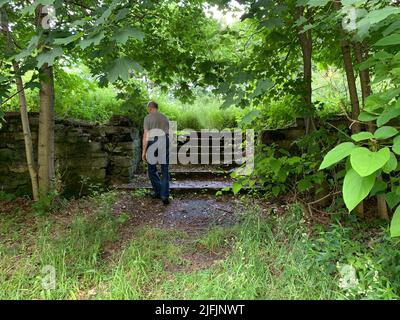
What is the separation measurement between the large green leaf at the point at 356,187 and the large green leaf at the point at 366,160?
0.09 metres

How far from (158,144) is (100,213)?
1547 millimetres

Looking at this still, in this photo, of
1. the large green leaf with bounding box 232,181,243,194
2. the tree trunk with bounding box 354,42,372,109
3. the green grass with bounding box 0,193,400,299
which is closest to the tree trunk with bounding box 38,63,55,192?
the green grass with bounding box 0,193,400,299

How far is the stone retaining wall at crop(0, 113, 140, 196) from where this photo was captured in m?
4.89

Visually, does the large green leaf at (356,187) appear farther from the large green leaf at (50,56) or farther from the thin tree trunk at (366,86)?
the thin tree trunk at (366,86)

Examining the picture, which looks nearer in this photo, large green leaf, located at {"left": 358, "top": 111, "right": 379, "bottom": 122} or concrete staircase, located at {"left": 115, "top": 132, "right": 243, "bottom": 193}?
large green leaf, located at {"left": 358, "top": 111, "right": 379, "bottom": 122}

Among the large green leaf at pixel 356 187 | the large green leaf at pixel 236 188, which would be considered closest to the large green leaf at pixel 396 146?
the large green leaf at pixel 356 187

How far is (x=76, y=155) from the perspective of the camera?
5.24 m

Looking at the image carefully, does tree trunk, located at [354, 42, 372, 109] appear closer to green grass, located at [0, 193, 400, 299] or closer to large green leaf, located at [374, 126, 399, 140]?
green grass, located at [0, 193, 400, 299]

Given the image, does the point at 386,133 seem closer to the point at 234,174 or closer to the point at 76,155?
the point at 234,174

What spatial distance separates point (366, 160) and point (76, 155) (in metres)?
4.85

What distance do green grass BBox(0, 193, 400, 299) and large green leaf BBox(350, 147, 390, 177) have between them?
4.55ft

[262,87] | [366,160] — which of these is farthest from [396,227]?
[262,87]

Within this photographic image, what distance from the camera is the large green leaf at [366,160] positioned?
1064mm
